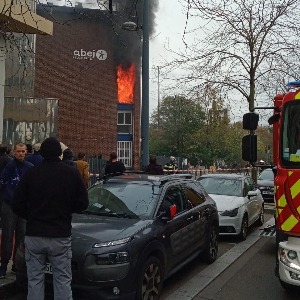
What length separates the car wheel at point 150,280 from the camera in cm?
502

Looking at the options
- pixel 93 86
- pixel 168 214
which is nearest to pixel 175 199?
pixel 168 214

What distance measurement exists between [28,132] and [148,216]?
12.7 metres

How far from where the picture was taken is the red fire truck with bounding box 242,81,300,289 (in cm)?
526

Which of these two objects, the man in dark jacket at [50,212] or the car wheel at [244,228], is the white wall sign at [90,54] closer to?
the car wheel at [244,228]

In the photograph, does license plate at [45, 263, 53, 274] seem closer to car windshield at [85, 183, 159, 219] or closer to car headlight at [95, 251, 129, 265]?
car headlight at [95, 251, 129, 265]

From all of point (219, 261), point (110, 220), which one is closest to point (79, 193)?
point (110, 220)

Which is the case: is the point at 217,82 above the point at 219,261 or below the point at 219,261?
above

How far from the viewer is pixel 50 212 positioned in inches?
169

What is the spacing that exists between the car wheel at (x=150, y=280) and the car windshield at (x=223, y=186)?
5.62 meters

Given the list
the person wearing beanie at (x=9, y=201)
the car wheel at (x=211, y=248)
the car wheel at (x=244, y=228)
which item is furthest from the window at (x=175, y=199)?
the car wheel at (x=244, y=228)

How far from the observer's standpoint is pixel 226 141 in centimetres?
4847

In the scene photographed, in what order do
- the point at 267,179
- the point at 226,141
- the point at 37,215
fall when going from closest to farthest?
the point at 37,215
the point at 267,179
the point at 226,141

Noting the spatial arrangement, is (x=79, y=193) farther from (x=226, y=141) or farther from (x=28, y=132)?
(x=226, y=141)

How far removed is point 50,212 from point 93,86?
39939 mm
